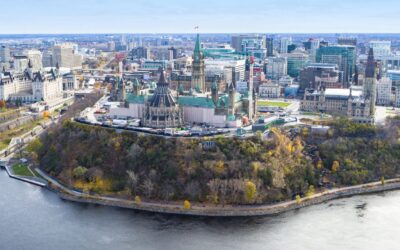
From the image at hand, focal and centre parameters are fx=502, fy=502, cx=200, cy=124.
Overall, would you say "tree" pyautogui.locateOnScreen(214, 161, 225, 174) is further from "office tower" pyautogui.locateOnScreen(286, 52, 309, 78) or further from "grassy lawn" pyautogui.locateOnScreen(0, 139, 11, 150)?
"office tower" pyautogui.locateOnScreen(286, 52, 309, 78)

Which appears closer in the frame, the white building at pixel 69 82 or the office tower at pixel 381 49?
the white building at pixel 69 82

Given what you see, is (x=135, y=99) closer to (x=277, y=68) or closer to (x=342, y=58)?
(x=342, y=58)

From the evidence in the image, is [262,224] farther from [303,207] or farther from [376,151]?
[376,151]

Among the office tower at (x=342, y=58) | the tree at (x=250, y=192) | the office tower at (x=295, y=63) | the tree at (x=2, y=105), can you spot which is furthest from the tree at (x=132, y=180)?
the office tower at (x=295, y=63)

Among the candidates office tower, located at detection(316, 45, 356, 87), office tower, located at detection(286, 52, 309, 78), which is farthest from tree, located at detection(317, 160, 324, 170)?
office tower, located at detection(286, 52, 309, 78)

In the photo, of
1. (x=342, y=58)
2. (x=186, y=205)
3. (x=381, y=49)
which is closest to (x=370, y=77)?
(x=342, y=58)

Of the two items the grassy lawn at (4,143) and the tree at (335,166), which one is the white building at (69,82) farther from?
the tree at (335,166)
